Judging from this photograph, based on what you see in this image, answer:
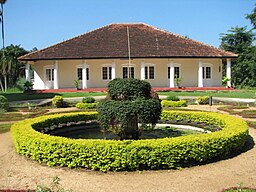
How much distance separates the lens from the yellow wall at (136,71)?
32.1m

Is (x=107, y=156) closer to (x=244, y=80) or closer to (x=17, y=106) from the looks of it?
(x=17, y=106)

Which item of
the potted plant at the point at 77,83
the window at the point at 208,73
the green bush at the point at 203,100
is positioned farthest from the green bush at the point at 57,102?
the window at the point at 208,73

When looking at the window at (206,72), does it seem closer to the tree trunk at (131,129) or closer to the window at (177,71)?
the window at (177,71)

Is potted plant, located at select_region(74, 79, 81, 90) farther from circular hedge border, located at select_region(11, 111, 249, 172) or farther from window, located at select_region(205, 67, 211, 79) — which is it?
circular hedge border, located at select_region(11, 111, 249, 172)

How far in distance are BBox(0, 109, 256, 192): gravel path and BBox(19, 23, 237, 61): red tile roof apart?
22944mm

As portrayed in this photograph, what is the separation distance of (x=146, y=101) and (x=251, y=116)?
8.44 meters

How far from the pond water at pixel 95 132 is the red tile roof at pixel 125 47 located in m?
17.4

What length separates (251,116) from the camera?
15.4 m

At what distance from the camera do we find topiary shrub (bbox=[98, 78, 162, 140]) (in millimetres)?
8938

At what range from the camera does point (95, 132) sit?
42.1ft

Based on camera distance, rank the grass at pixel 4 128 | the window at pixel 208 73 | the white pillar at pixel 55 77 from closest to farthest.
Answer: the grass at pixel 4 128 < the white pillar at pixel 55 77 < the window at pixel 208 73

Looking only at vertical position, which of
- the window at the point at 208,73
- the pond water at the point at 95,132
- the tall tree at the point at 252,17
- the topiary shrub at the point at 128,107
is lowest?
the pond water at the point at 95,132

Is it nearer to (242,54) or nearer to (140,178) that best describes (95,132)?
(140,178)

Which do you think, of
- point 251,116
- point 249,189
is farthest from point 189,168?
point 251,116
